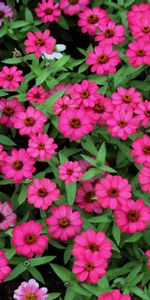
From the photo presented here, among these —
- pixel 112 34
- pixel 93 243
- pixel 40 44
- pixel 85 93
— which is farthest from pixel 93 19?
pixel 93 243

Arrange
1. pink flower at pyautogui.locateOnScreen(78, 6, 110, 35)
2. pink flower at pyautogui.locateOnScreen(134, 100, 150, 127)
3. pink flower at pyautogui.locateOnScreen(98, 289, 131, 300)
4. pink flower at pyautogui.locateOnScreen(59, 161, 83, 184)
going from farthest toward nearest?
1. pink flower at pyautogui.locateOnScreen(78, 6, 110, 35)
2. pink flower at pyautogui.locateOnScreen(134, 100, 150, 127)
3. pink flower at pyautogui.locateOnScreen(59, 161, 83, 184)
4. pink flower at pyautogui.locateOnScreen(98, 289, 131, 300)

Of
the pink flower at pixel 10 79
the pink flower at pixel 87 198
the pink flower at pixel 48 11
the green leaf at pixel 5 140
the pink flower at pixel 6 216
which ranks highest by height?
the pink flower at pixel 48 11

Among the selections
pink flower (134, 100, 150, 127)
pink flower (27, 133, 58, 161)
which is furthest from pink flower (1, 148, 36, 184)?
pink flower (134, 100, 150, 127)

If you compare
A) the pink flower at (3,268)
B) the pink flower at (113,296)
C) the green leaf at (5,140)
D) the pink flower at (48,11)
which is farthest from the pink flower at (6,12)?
the pink flower at (113,296)

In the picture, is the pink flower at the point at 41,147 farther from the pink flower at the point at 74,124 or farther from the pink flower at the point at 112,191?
the pink flower at the point at 112,191

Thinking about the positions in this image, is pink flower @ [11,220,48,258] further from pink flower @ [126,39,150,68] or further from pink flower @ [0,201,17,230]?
pink flower @ [126,39,150,68]
